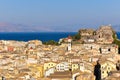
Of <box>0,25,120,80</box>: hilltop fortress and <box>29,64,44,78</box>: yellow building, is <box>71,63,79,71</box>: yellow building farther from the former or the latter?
<box>29,64,44,78</box>: yellow building

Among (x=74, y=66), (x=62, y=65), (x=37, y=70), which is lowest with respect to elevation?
(x=37, y=70)

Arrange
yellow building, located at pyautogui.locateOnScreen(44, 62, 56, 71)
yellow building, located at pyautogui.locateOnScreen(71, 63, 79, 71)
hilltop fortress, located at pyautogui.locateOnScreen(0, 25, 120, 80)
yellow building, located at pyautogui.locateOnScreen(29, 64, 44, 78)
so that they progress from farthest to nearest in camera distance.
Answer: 1. yellow building, located at pyautogui.locateOnScreen(44, 62, 56, 71)
2. yellow building, located at pyautogui.locateOnScreen(71, 63, 79, 71)
3. yellow building, located at pyautogui.locateOnScreen(29, 64, 44, 78)
4. hilltop fortress, located at pyautogui.locateOnScreen(0, 25, 120, 80)

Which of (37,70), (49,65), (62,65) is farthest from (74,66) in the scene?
(37,70)

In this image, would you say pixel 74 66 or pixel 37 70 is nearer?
pixel 37 70

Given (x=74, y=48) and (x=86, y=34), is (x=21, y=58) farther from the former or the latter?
Answer: (x=86, y=34)

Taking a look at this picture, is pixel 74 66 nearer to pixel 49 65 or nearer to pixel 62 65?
pixel 62 65

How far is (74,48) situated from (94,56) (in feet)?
40.6

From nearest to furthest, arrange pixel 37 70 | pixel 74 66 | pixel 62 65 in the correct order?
pixel 37 70 < pixel 74 66 < pixel 62 65

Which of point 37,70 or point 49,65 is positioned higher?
point 49,65

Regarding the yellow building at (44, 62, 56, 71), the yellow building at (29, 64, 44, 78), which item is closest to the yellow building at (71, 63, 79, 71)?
the yellow building at (44, 62, 56, 71)

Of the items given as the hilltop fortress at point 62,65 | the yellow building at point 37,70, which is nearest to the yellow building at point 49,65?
the hilltop fortress at point 62,65

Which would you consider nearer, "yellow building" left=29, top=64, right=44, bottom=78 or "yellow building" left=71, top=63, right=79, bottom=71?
"yellow building" left=29, top=64, right=44, bottom=78

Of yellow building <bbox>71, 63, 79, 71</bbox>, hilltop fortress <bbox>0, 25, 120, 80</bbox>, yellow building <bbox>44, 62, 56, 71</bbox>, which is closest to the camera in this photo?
hilltop fortress <bbox>0, 25, 120, 80</bbox>

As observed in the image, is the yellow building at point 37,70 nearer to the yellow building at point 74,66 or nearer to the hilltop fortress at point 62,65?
the hilltop fortress at point 62,65
